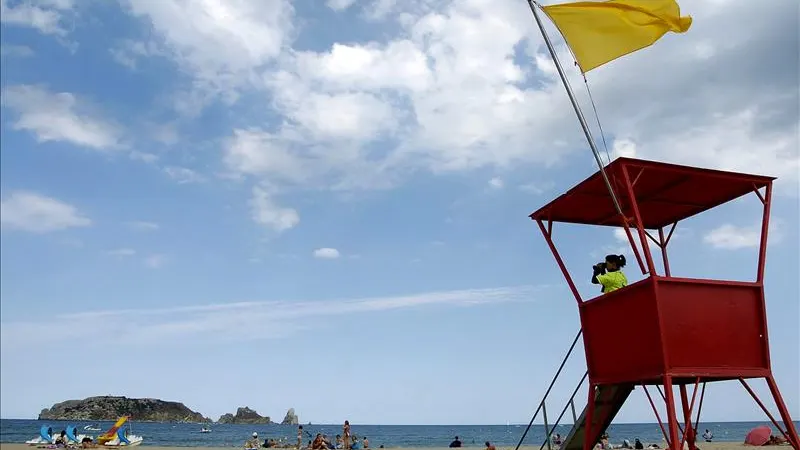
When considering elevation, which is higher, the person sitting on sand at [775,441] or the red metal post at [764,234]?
the red metal post at [764,234]

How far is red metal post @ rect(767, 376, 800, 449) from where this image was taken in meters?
10.4

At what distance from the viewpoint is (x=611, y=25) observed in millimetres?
10828

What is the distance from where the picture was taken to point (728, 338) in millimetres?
10828

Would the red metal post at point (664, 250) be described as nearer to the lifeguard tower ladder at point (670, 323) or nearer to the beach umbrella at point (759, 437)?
the lifeguard tower ladder at point (670, 323)

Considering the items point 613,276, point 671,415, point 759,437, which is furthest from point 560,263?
point 759,437

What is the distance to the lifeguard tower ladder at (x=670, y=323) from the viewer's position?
10352 mm

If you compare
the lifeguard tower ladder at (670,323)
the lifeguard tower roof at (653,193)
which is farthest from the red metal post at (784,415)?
Result: the lifeguard tower roof at (653,193)

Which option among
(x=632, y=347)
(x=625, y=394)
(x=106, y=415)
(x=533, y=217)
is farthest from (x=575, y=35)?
(x=106, y=415)

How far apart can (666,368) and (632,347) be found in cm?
95

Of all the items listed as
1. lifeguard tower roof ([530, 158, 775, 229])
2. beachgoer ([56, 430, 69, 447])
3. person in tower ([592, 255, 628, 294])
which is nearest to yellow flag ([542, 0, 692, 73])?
lifeguard tower roof ([530, 158, 775, 229])

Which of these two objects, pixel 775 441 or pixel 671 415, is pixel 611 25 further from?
pixel 775 441

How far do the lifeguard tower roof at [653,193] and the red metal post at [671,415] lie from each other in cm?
324

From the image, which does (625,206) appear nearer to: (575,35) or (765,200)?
(765,200)

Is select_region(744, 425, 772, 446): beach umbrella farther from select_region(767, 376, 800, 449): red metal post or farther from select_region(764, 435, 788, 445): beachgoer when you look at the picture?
select_region(767, 376, 800, 449): red metal post
